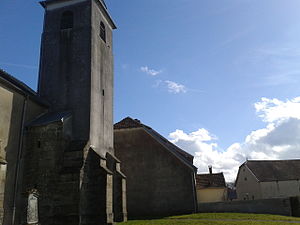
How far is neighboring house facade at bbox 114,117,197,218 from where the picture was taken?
68.9 feet

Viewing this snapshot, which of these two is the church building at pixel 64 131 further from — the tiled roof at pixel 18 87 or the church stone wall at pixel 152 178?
the church stone wall at pixel 152 178

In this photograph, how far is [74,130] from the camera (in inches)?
638

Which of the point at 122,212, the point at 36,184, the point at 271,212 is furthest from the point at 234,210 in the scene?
the point at 36,184

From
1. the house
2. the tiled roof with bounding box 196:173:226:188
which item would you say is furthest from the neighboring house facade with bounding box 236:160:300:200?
the house

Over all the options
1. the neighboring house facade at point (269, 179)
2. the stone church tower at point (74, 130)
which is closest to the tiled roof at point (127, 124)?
the stone church tower at point (74, 130)

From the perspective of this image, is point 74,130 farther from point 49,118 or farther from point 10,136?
point 10,136

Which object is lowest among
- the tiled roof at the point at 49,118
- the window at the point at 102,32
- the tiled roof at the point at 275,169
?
the tiled roof at the point at 275,169

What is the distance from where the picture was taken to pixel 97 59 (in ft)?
60.3

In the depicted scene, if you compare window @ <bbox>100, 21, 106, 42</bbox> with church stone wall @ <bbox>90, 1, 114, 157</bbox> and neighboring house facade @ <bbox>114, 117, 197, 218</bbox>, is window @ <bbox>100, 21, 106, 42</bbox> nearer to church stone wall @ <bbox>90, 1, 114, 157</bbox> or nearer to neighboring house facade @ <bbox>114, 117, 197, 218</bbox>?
church stone wall @ <bbox>90, 1, 114, 157</bbox>

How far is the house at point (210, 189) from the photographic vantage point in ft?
A: 95.4

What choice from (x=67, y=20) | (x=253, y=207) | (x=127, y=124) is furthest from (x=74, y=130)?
(x=253, y=207)

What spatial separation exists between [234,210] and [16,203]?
48.3 feet

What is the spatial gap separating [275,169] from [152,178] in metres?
21.2

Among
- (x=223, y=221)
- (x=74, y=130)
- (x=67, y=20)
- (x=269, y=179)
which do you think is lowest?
(x=223, y=221)
